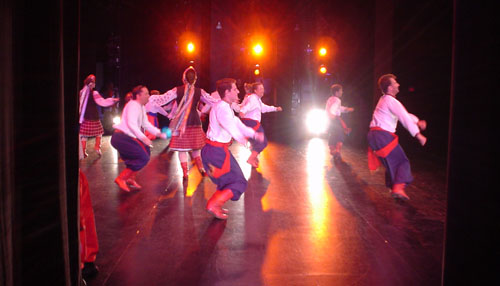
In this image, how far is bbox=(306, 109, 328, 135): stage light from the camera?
16.2m

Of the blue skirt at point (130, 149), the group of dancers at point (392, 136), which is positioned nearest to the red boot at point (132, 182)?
the blue skirt at point (130, 149)

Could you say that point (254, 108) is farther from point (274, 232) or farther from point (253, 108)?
point (274, 232)

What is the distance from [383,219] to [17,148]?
355 cm

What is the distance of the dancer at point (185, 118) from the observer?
6242 mm

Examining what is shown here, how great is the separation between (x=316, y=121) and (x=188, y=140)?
41.2 ft

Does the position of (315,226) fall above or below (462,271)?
below

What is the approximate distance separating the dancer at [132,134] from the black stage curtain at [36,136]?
2952 mm

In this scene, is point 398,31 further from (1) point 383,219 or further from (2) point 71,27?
(2) point 71,27

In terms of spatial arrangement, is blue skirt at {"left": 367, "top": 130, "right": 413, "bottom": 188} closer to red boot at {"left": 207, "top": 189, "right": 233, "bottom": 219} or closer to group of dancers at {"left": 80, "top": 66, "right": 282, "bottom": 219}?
group of dancers at {"left": 80, "top": 66, "right": 282, "bottom": 219}

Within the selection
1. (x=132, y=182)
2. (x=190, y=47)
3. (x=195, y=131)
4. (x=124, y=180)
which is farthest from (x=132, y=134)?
(x=190, y=47)

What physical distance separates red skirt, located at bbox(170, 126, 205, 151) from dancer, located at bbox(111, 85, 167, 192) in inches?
31.3

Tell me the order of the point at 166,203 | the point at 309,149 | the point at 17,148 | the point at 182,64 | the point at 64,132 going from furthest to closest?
the point at 182,64 → the point at 309,149 → the point at 166,203 → the point at 64,132 → the point at 17,148

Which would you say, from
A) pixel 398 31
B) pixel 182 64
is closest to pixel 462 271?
pixel 398 31

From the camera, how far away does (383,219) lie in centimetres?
434
